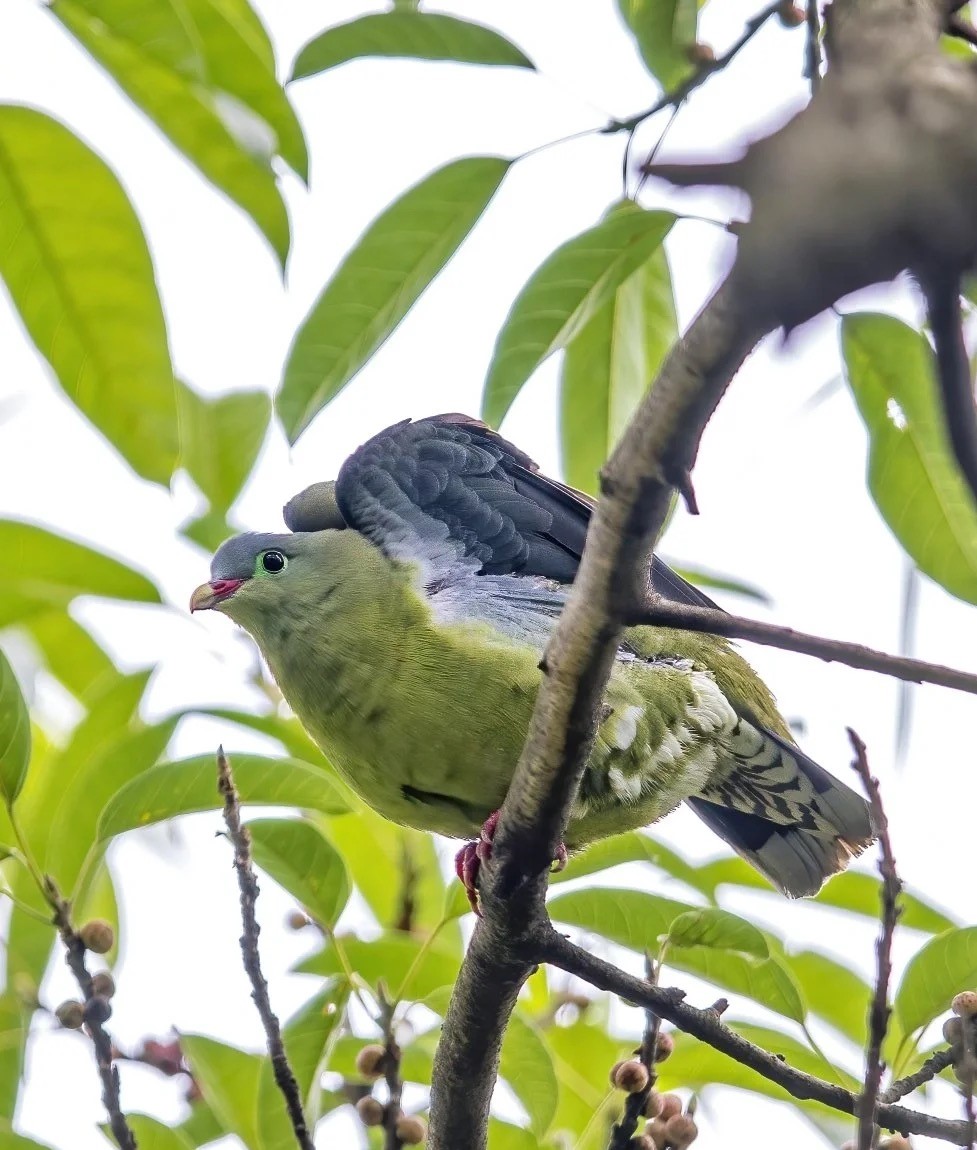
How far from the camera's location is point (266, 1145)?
2.81 meters

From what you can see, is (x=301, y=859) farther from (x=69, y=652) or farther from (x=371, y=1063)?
(x=69, y=652)

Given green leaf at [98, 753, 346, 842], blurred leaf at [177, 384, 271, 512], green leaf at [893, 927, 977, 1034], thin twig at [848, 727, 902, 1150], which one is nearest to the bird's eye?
blurred leaf at [177, 384, 271, 512]

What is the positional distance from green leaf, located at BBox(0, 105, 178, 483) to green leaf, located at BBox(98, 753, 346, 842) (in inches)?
22.8

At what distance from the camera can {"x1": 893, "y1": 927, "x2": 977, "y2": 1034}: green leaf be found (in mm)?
2629

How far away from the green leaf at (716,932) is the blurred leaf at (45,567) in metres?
1.52

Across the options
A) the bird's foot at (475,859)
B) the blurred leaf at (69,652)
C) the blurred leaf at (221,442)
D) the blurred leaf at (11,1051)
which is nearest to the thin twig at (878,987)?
the bird's foot at (475,859)

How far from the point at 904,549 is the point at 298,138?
1.44 meters

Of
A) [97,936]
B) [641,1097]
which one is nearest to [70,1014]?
[97,936]

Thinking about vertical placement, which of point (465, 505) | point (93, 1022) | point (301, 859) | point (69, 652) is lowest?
point (93, 1022)

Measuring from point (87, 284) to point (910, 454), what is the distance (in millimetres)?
1646

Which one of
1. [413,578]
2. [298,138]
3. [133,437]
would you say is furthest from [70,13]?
[413,578]

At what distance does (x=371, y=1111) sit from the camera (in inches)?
114

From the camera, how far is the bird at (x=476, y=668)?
3.29 metres

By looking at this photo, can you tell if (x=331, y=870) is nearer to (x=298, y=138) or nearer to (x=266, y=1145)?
(x=266, y=1145)
